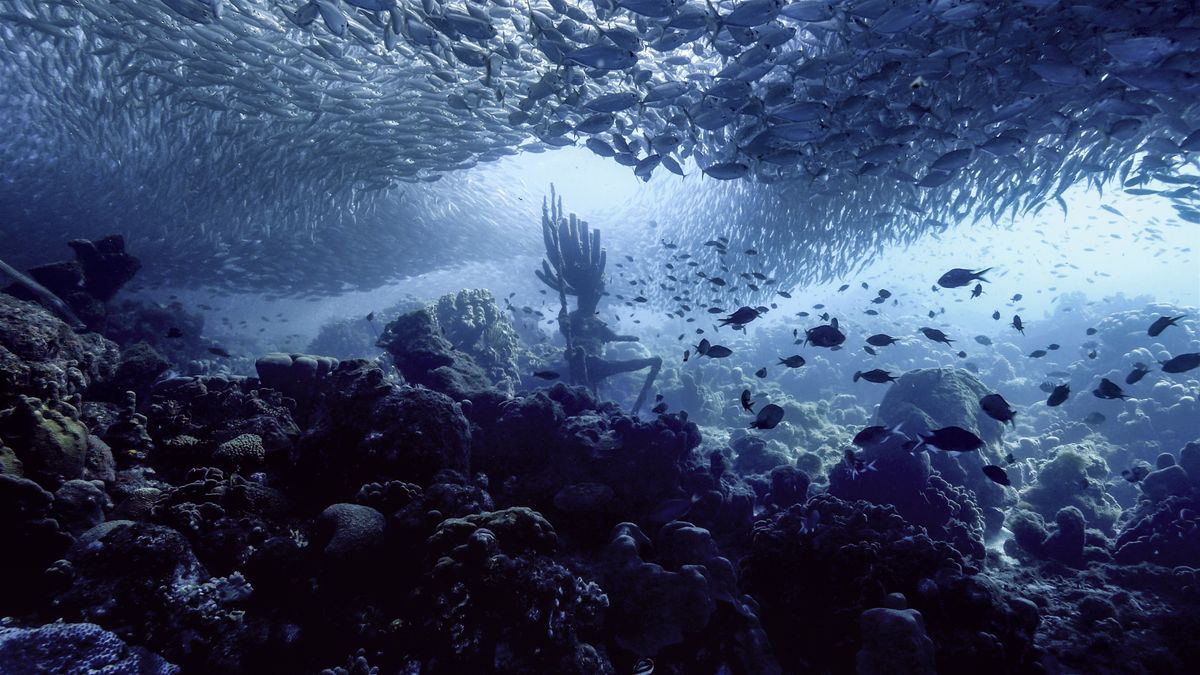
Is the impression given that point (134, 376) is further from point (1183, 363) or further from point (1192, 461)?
point (1192, 461)

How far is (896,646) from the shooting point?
3221 mm

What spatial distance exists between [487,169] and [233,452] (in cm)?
2246

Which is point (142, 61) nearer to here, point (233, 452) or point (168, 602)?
point (233, 452)

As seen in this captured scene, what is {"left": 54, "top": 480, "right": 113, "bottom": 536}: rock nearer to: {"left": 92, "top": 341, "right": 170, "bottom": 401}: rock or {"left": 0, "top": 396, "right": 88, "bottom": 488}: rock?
{"left": 0, "top": 396, "right": 88, "bottom": 488}: rock

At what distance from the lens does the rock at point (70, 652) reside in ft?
6.86

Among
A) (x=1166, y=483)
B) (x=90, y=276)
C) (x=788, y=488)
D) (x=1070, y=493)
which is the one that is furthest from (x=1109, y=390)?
(x=90, y=276)

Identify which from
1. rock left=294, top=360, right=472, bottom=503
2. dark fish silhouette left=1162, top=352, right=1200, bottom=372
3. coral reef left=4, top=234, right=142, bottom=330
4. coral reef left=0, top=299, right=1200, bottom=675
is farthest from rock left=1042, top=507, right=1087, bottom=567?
coral reef left=4, top=234, right=142, bottom=330

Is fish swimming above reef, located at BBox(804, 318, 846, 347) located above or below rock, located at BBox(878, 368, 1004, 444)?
above

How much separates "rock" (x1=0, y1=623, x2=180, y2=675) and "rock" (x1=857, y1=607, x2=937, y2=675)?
14.3ft

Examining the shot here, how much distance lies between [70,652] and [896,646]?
4748mm

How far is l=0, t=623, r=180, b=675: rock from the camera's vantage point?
2090mm

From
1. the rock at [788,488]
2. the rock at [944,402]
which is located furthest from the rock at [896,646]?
the rock at [944,402]

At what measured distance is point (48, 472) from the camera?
134 inches

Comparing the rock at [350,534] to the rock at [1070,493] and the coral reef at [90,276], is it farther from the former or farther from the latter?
the rock at [1070,493]
